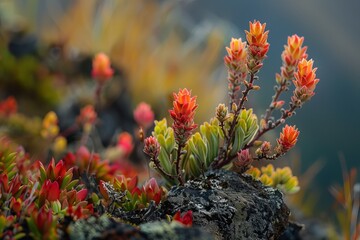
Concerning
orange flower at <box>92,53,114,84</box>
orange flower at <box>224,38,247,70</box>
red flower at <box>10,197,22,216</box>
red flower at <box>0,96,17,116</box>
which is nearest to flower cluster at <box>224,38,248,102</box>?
orange flower at <box>224,38,247,70</box>

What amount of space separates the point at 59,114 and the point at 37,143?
0.88 meters

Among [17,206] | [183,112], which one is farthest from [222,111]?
[17,206]

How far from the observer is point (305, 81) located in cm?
184

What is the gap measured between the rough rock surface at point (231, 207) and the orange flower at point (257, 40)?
1.76 ft

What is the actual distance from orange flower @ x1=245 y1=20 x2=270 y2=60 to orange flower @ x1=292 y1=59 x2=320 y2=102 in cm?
17

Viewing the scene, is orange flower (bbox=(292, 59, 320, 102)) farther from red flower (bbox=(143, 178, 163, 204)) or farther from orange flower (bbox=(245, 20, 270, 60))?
red flower (bbox=(143, 178, 163, 204))

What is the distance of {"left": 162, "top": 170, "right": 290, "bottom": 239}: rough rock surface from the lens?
1.76 meters

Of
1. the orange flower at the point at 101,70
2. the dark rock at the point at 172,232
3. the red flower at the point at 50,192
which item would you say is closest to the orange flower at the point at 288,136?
the dark rock at the point at 172,232

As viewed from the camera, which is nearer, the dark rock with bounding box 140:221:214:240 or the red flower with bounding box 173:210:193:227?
the dark rock with bounding box 140:221:214:240

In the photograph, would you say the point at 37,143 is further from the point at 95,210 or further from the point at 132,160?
the point at 95,210

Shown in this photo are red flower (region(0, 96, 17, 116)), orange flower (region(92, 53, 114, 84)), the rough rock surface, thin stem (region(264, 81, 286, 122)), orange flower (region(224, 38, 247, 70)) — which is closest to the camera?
the rough rock surface

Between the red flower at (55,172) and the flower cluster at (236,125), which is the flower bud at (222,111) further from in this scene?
the red flower at (55,172)

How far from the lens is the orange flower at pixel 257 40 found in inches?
71.0

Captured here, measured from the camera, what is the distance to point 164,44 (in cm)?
856
